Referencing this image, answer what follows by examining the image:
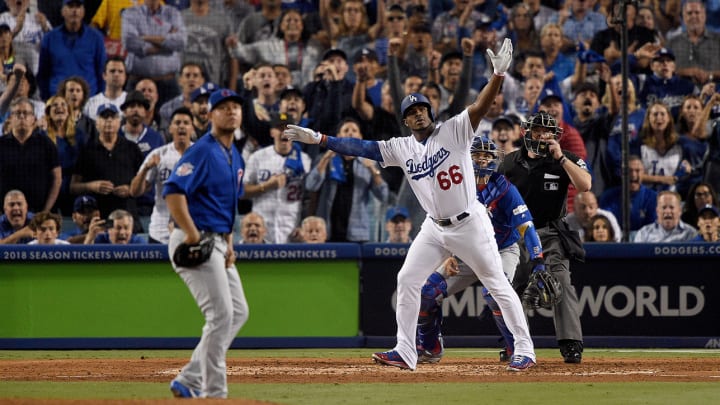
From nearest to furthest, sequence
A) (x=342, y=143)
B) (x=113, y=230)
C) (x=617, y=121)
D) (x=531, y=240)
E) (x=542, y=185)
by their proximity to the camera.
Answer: (x=342, y=143), (x=531, y=240), (x=542, y=185), (x=113, y=230), (x=617, y=121)

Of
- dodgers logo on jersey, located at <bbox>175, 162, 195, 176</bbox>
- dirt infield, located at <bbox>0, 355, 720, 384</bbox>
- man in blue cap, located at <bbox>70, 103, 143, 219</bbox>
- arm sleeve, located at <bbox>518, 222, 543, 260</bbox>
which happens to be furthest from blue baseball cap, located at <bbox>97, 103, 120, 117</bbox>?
dodgers logo on jersey, located at <bbox>175, 162, 195, 176</bbox>

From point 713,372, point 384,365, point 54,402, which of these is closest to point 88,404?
point 54,402

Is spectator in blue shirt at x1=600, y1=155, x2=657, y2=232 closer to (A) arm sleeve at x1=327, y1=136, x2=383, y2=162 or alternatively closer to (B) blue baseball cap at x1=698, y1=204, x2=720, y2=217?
(B) blue baseball cap at x1=698, y1=204, x2=720, y2=217

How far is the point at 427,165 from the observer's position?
7.26m

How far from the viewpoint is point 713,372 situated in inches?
295

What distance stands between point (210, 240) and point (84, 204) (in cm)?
576

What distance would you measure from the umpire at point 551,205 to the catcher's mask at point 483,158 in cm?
41

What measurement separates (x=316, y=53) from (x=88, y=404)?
25.8 ft

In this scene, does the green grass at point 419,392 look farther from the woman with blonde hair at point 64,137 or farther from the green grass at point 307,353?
the woman with blonde hair at point 64,137

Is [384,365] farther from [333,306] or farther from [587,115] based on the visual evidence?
[587,115]

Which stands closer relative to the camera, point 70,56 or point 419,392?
point 419,392

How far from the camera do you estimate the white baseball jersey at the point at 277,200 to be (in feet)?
36.5

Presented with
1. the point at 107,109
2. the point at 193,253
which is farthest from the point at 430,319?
the point at 107,109

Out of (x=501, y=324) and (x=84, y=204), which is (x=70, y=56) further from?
(x=501, y=324)
